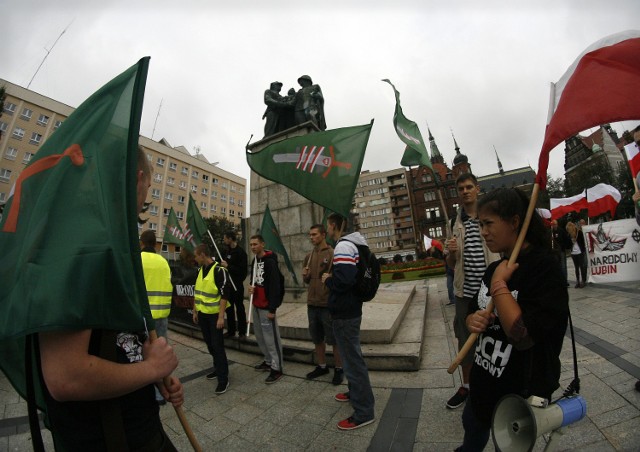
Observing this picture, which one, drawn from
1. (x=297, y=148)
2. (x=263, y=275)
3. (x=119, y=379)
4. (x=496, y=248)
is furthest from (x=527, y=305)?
(x=263, y=275)

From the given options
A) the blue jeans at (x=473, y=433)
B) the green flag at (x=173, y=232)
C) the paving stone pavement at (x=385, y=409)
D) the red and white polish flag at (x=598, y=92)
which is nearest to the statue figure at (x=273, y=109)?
the green flag at (x=173, y=232)

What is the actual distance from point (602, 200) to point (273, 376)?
10058 mm

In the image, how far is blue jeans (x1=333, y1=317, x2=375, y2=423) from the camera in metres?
2.77

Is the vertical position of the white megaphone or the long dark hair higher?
the long dark hair

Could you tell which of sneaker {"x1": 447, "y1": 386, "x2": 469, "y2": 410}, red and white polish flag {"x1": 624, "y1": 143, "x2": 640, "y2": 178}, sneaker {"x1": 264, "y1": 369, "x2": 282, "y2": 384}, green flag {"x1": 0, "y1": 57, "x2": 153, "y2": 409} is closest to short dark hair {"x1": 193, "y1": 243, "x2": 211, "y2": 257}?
sneaker {"x1": 264, "y1": 369, "x2": 282, "y2": 384}

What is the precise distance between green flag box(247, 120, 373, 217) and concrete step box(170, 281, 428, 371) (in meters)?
2.08

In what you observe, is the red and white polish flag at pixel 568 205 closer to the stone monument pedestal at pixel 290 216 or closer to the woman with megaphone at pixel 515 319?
the stone monument pedestal at pixel 290 216

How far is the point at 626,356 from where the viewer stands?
3.47m

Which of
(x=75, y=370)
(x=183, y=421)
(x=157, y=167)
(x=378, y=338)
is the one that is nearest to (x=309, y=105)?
(x=378, y=338)

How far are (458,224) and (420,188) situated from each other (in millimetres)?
68375

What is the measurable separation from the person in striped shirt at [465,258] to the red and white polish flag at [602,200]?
307 inches

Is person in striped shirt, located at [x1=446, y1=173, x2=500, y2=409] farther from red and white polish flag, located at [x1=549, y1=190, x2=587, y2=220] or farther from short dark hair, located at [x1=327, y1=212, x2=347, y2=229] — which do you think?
red and white polish flag, located at [x1=549, y1=190, x2=587, y2=220]

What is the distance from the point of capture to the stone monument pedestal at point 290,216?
7.91 m

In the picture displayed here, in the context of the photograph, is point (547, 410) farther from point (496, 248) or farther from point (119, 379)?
point (119, 379)
